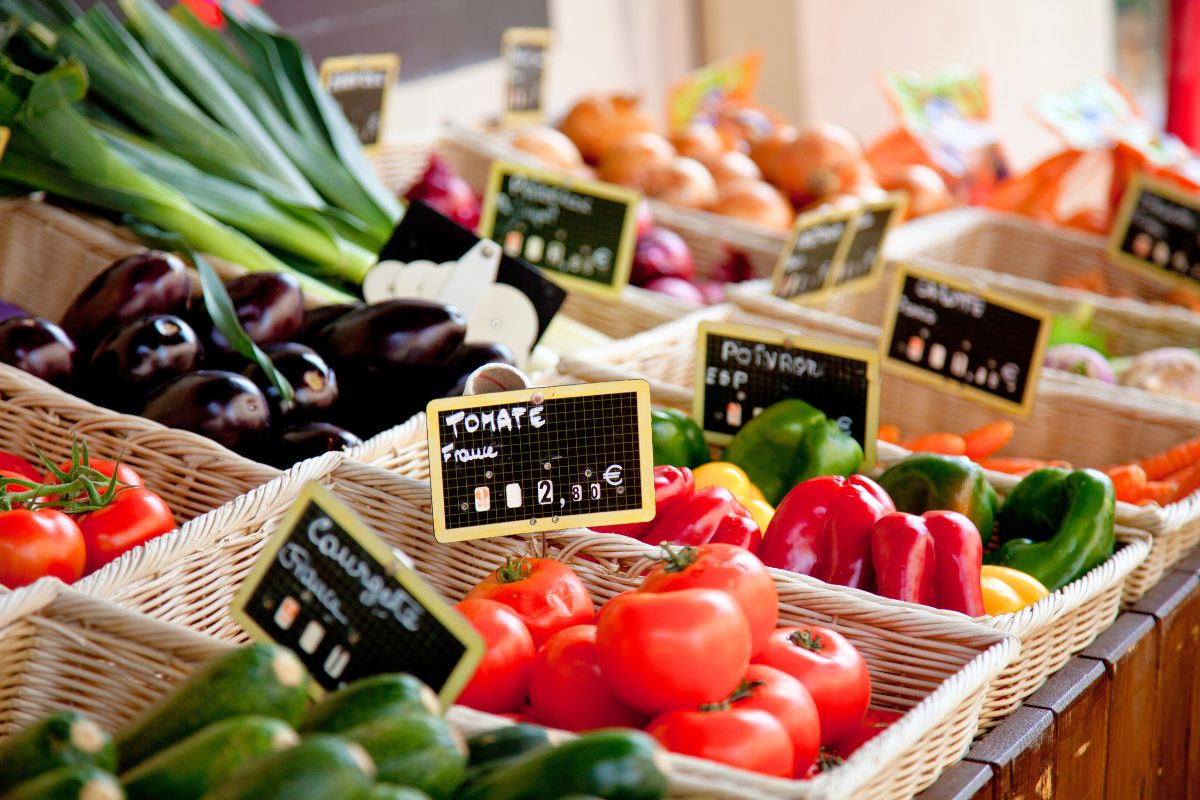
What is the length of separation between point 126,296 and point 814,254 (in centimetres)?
141

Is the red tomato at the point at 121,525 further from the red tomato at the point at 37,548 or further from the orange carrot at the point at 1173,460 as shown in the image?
the orange carrot at the point at 1173,460

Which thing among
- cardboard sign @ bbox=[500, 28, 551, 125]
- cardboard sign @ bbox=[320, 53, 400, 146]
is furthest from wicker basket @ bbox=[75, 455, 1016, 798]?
cardboard sign @ bbox=[500, 28, 551, 125]

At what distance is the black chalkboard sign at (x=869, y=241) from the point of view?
2787 millimetres

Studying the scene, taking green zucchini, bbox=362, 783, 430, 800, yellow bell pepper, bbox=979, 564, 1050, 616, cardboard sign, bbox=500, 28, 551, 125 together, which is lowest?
yellow bell pepper, bbox=979, 564, 1050, 616

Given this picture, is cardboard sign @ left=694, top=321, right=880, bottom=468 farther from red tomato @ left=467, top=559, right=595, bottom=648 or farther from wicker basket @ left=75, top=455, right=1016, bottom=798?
red tomato @ left=467, top=559, right=595, bottom=648

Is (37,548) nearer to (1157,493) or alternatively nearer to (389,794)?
(389,794)

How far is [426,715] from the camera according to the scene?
3.26ft

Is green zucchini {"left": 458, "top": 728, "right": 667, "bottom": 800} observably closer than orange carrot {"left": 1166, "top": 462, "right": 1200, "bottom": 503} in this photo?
Yes

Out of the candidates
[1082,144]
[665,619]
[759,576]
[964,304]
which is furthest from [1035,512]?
[1082,144]

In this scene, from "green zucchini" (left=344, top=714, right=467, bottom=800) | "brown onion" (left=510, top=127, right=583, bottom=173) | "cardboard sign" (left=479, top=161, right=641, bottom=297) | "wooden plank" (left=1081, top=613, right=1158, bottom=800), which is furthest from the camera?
"brown onion" (left=510, top=127, right=583, bottom=173)

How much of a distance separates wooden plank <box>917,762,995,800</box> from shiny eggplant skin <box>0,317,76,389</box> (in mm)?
1348

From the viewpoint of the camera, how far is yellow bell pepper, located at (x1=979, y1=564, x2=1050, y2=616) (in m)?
1.56

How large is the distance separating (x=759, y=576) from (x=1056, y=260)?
2.51 metres

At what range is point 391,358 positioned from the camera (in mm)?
1970
